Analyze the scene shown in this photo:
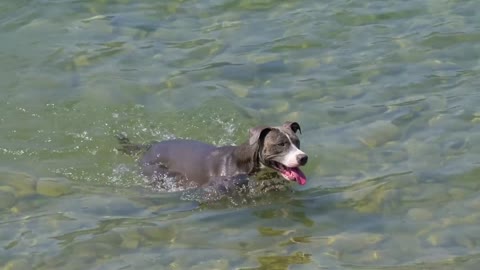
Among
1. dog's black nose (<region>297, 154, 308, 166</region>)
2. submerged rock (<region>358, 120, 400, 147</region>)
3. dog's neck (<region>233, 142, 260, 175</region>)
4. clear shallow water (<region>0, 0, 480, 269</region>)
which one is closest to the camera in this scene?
clear shallow water (<region>0, 0, 480, 269</region>)

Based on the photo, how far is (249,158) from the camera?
8.88 meters

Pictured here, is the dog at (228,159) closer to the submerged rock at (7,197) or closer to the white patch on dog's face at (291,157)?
the white patch on dog's face at (291,157)

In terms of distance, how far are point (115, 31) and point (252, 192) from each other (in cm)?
533

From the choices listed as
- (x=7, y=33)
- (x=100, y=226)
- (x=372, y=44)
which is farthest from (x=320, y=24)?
(x=100, y=226)

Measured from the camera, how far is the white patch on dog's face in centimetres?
843

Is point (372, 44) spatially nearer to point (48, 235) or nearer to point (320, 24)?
point (320, 24)

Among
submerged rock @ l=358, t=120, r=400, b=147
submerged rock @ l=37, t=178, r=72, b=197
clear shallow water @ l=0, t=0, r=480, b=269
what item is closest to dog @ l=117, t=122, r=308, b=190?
clear shallow water @ l=0, t=0, r=480, b=269

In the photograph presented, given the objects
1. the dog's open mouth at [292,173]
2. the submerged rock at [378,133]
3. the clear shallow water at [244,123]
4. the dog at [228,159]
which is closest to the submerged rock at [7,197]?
the clear shallow water at [244,123]

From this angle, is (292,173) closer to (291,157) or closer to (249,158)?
(291,157)

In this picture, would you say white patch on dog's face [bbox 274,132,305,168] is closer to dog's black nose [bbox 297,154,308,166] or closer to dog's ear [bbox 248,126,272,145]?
dog's black nose [bbox 297,154,308,166]

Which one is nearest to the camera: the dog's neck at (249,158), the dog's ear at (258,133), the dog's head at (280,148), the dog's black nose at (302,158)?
the dog's black nose at (302,158)

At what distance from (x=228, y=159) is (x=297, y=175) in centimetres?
80

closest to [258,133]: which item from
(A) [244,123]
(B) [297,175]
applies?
(B) [297,175]

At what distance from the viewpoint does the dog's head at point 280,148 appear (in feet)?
28.1
